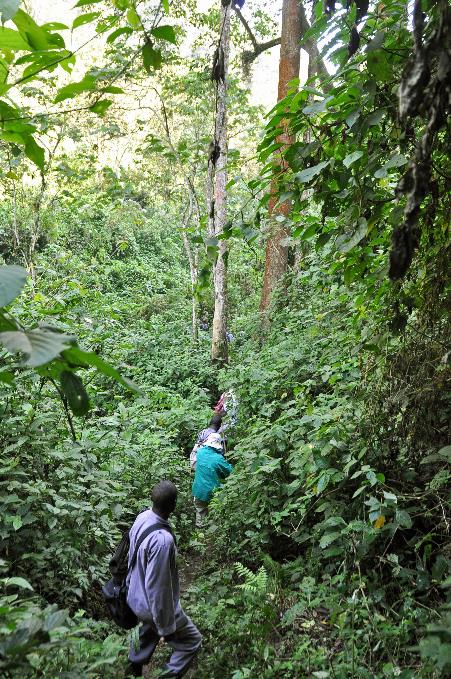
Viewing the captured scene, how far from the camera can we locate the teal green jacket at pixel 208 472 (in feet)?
21.6

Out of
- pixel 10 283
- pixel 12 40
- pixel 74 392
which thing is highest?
pixel 12 40

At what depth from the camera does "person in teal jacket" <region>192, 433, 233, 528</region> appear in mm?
6602

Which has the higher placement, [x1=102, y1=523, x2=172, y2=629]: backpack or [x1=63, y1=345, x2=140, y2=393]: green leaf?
[x1=63, y1=345, x2=140, y2=393]: green leaf

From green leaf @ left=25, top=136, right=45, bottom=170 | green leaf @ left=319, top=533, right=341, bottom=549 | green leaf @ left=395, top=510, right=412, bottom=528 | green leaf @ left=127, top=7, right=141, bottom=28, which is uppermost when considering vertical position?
green leaf @ left=127, top=7, right=141, bottom=28

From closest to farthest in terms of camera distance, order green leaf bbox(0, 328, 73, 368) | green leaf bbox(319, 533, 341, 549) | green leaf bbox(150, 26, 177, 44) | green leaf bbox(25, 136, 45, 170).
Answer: green leaf bbox(0, 328, 73, 368) < green leaf bbox(150, 26, 177, 44) < green leaf bbox(25, 136, 45, 170) < green leaf bbox(319, 533, 341, 549)

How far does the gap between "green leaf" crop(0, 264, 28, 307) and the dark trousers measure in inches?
135

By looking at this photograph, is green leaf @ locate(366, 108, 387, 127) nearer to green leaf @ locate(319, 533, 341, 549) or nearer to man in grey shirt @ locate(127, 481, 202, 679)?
man in grey shirt @ locate(127, 481, 202, 679)

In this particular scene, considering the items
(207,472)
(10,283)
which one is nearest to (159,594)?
(207,472)

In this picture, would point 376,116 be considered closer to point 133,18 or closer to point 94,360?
point 133,18

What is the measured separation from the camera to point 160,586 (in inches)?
142

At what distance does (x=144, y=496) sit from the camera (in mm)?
6250

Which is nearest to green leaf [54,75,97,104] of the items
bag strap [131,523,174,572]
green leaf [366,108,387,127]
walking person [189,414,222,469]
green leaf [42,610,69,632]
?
green leaf [366,108,387,127]

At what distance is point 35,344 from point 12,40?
110 centimetres

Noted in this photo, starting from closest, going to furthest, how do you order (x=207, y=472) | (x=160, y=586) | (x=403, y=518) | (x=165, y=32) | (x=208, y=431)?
(x=165, y=32) < (x=403, y=518) < (x=160, y=586) < (x=207, y=472) < (x=208, y=431)
